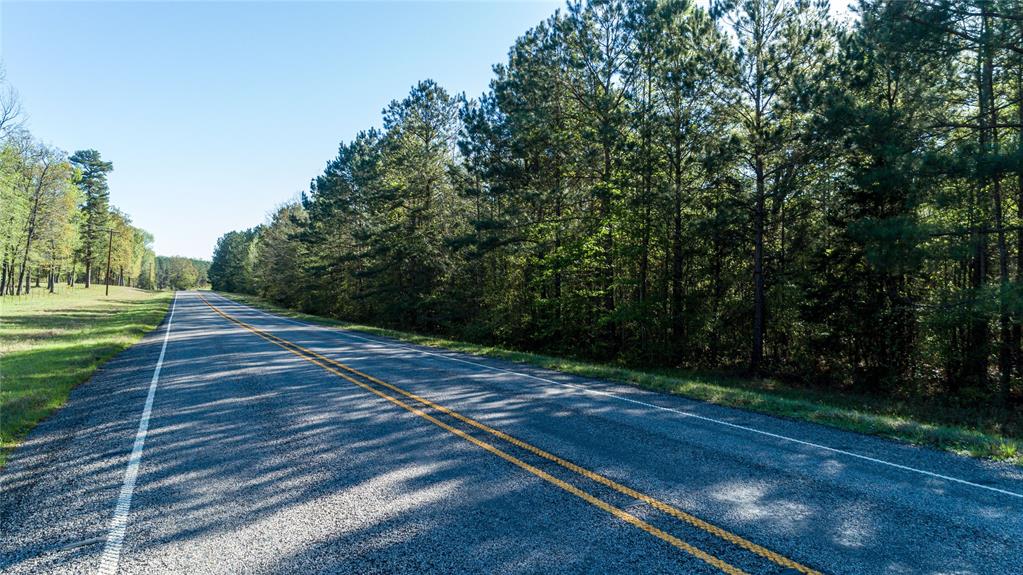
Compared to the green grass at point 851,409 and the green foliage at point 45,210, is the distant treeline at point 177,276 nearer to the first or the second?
the green foliage at point 45,210

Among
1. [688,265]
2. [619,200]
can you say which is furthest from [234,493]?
[688,265]

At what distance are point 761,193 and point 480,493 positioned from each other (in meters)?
15.7

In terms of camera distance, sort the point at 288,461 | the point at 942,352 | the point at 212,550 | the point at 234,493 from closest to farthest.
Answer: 1. the point at 212,550
2. the point at 234,493
3. the point at 288,461
4. the point at 942,352

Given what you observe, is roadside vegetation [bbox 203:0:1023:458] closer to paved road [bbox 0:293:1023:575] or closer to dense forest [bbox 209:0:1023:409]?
dense forest [bbox 209:0:1023:409]

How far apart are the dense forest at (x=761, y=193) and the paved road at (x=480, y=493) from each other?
943 cm

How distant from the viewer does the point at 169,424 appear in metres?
6.94

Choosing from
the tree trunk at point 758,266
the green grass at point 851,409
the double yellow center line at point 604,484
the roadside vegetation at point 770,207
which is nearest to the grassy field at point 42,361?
the double yellow center line at point 604,484

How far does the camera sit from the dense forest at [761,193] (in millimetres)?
12133

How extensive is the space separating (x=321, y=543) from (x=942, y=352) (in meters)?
18.5

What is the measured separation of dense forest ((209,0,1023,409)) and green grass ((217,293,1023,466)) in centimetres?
179

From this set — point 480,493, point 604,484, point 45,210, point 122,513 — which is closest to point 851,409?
point 604,484

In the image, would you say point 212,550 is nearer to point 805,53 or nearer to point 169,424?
point 169,424

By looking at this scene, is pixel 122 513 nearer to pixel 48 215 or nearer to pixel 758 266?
pixel 758 266

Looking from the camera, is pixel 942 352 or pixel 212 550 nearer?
pixel 212 550
